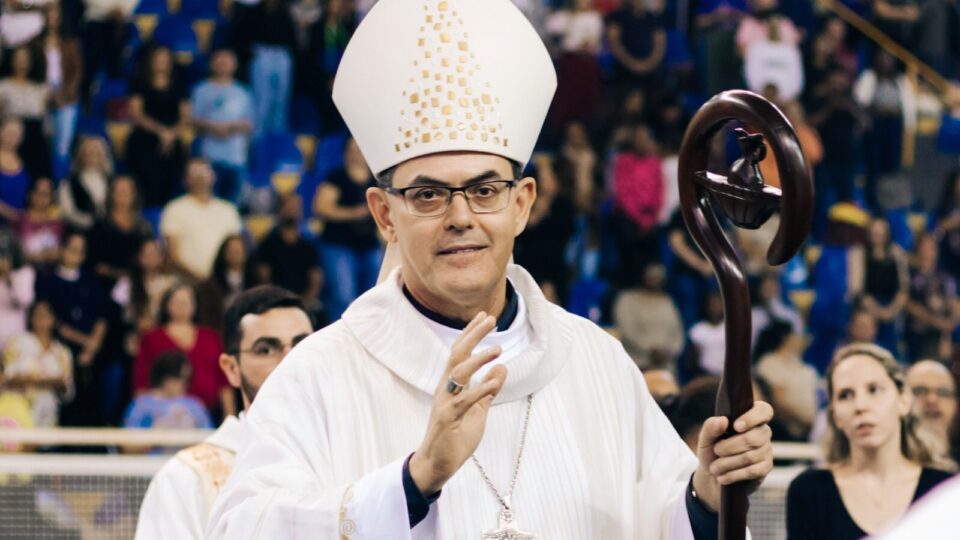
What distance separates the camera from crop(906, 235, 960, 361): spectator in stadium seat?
13211 mm

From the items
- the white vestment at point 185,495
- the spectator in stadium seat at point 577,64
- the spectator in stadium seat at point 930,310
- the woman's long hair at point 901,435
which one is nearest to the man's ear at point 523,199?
the white vestment at point 185,495

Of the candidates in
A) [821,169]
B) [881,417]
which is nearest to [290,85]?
[821,169]

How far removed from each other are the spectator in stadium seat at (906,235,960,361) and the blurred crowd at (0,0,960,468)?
17mm

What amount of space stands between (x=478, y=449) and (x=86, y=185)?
757cm

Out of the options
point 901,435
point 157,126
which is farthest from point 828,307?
point 901,435

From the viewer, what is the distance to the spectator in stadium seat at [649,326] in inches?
460

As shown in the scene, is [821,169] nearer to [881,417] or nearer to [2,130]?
[2,130]

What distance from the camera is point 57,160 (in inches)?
446

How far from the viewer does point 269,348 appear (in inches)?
228

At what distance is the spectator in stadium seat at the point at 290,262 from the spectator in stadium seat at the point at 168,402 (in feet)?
3.87

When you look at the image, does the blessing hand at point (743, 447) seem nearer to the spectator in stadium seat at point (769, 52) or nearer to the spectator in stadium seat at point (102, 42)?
the spectator in stadium seat at point (102, 42)

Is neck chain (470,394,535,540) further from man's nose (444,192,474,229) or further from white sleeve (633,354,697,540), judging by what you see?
man's nose (444,192,474,229)

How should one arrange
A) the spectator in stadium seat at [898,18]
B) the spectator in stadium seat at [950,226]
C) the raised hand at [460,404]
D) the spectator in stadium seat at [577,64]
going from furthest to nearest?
the spectator in stadium seat at [898,18] → the spectator in stadium seat at [950,226] → the spectator in stadium seat at [577,64] → the raised hand at [460,404]

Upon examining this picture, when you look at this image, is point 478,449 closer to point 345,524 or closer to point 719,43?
point 345,524
